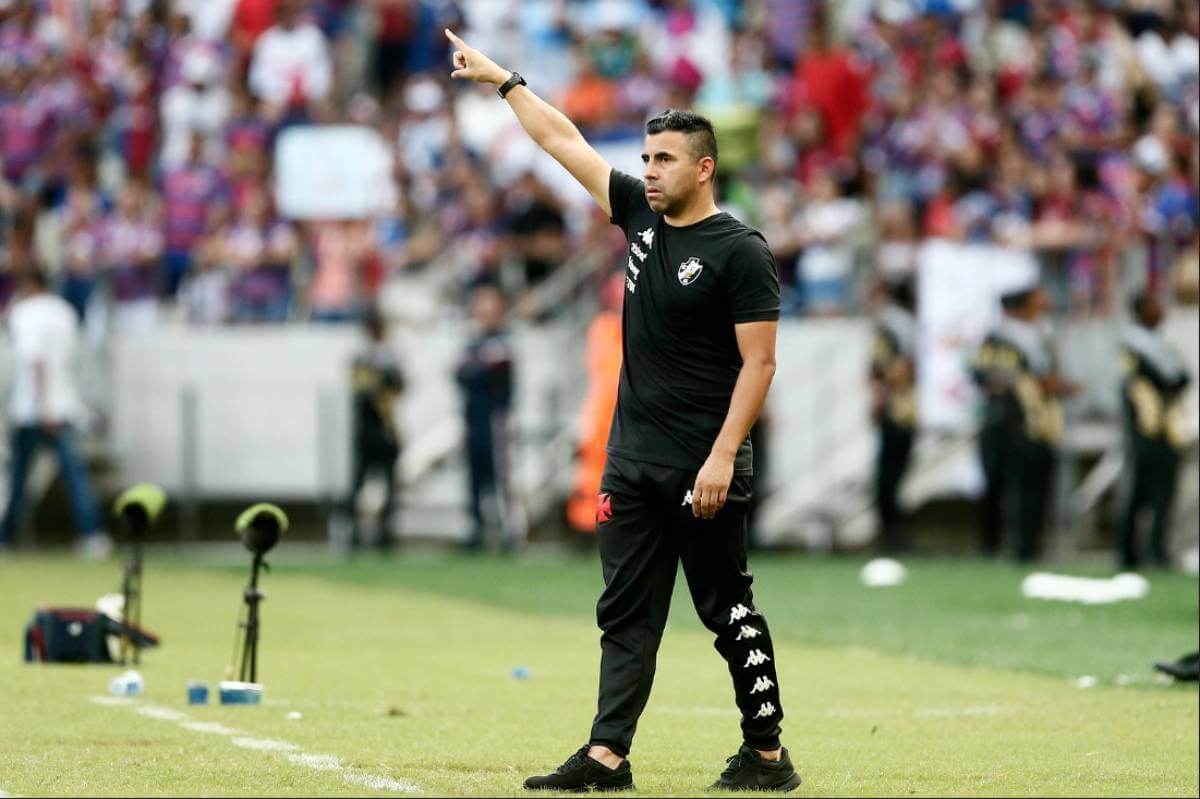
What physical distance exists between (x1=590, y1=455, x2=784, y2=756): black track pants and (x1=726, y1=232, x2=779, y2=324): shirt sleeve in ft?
1.87

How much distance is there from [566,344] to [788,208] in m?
2.70

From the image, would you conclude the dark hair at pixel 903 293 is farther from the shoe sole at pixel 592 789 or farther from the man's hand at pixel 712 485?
the shoe sole at pixel 592 789

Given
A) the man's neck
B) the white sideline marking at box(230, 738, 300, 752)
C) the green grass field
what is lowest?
the green grass field

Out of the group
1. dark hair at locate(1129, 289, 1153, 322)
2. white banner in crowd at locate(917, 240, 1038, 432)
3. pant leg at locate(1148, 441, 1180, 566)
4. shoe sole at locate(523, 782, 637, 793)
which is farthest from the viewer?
white banner in crowd at locate(917, 240, 1038, 432)

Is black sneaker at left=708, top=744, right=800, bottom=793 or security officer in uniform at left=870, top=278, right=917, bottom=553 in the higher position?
security officer in uniform at left=870, top=278, right=917, bottom=553

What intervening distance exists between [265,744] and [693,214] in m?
2.78

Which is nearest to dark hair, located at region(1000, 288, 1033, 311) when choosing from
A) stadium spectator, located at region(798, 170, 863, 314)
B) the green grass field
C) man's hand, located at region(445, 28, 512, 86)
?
stadium spectator, located at region(798, 170, 863, 314)

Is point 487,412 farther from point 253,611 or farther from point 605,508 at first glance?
point 605,508

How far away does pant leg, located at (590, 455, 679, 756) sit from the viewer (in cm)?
802

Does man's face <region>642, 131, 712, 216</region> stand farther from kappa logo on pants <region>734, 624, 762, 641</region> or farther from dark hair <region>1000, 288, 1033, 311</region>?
dark hair <region>1000, 288, 1033, 311</region>

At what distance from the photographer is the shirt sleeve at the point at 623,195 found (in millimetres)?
8352

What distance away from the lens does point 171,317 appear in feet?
83.0

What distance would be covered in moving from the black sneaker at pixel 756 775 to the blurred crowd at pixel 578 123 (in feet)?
43.8

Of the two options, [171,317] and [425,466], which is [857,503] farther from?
[171,317]
